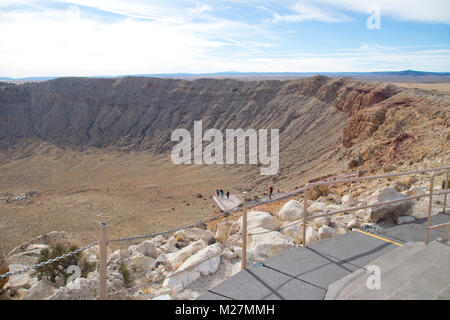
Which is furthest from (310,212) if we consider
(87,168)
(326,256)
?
(87,168)

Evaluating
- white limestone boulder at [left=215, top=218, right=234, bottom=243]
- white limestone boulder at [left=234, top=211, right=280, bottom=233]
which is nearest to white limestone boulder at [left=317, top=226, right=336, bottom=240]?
white limestone boulder at [left=234, top=211, right=280, bottom=233]

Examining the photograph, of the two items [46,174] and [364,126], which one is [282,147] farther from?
[46,174]

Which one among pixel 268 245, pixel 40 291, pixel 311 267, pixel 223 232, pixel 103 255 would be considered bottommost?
pixel 223 232

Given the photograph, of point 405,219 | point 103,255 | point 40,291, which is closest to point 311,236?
point 405,219

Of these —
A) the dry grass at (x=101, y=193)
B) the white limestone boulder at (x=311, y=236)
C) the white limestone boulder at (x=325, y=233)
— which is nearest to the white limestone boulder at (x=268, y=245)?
the white limestone boulder at (x=311, y=236)

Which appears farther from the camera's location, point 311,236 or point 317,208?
point 317,208

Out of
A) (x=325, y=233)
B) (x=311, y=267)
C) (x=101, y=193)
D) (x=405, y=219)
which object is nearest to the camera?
(x=311, y=267)

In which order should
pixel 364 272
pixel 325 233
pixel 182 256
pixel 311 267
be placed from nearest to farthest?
1. pixel 364 272
2. pixel 311 267
3. pixel 325 233
4. pixel 182 256

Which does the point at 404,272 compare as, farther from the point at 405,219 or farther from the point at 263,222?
the point at 263,222

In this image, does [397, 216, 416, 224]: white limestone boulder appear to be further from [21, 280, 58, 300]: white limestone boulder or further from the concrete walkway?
[21, 280, 58, 300]: white limestone boulder
